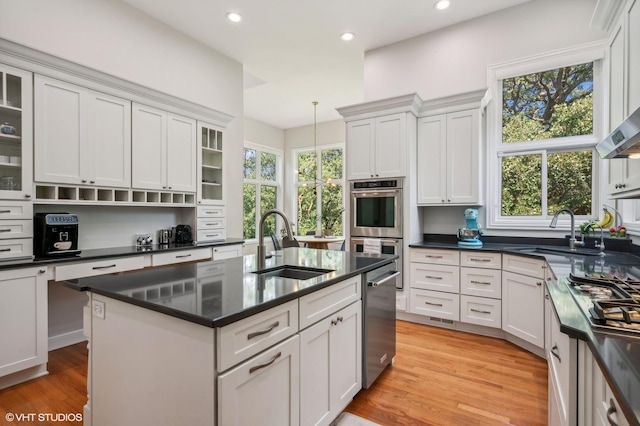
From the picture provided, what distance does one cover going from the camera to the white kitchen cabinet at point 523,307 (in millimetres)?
2744

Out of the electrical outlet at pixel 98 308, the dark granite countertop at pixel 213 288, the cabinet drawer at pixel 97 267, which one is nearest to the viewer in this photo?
the dark granite countertop at pixel 213 288

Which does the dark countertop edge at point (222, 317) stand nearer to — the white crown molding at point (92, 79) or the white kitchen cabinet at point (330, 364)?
the white kitchen cabinet at point (330, 364)

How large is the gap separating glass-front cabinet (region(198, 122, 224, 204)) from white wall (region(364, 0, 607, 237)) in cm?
220

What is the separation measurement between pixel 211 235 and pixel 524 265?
3.51 meters

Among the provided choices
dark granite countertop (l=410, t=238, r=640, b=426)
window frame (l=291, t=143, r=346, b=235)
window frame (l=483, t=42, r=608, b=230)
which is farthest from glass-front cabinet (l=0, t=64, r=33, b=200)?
window frame (l=291, t=143, r=346, b=235)

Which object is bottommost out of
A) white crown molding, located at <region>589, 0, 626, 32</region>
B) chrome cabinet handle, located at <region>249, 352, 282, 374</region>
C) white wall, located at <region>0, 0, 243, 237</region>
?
chrome cabinet handle, located at <region>249, 352, 282, 374</region>

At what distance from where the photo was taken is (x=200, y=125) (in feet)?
13.0

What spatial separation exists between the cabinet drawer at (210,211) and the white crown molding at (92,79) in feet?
3.69

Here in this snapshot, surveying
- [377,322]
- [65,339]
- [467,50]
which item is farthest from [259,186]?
[377,322]

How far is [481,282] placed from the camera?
10.7ft

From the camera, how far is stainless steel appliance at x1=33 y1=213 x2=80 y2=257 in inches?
102

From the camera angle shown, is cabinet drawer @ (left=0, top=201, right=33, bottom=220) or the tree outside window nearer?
cabinet drawer @ (left=0, top=201, right=33, bottom=220)

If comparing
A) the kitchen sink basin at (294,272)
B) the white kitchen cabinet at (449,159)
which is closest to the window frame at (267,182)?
the white kitchen cabinet at (449,159)

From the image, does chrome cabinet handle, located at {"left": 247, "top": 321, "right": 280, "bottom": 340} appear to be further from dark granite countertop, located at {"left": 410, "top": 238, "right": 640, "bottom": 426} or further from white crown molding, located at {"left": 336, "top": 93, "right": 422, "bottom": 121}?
white crown molding, located at {"left": 336, "top": 93, "right": 422, "bottom": 121}
